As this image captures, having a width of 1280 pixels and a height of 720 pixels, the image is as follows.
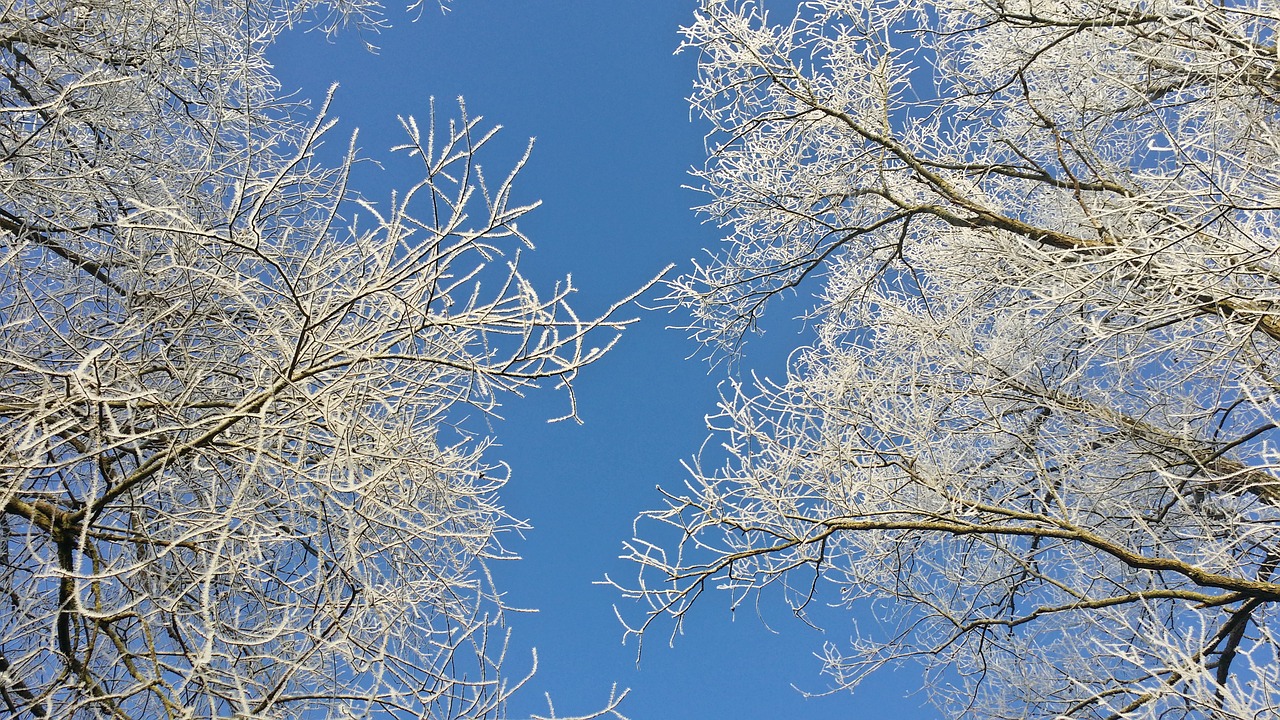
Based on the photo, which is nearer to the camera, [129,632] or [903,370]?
[129,632]

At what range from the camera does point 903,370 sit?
6598mm

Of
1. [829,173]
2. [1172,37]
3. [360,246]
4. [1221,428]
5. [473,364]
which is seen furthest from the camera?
[829,173]

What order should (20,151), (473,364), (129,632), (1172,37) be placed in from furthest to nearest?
(1172,37)
(20,151)
(129,632)
(473,364)

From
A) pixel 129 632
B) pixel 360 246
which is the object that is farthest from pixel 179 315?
pixel 360 246

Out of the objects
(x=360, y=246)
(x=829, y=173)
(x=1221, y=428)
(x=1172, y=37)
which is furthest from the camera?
(x=829, y=173)

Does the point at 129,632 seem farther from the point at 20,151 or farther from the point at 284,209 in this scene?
the point at 284,209

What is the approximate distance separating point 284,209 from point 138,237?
172 centimetres

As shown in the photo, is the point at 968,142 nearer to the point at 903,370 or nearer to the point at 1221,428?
the point at 903,370

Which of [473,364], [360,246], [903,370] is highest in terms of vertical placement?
[903,370]

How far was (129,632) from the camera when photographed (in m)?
4.06

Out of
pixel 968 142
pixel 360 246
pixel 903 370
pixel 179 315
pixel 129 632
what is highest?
pixel 968 142

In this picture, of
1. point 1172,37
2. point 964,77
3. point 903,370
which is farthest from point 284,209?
point 1172,37

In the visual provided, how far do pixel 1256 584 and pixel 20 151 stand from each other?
6176 mm

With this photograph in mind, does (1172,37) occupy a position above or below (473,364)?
above
